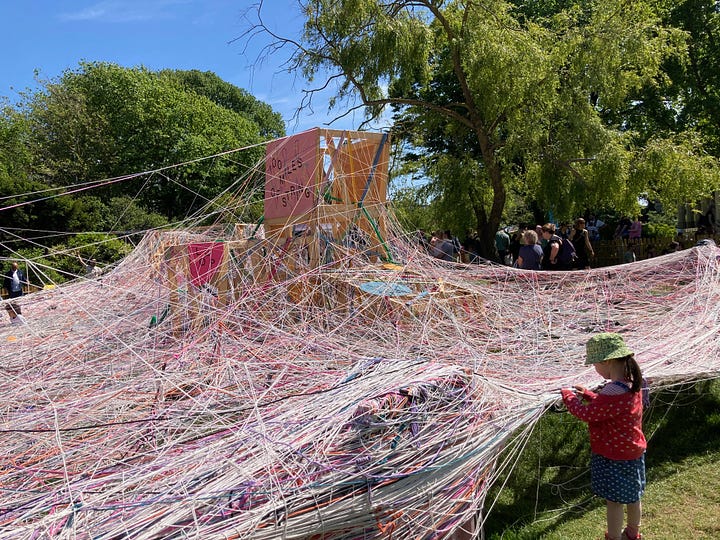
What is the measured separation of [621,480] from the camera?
2.68m

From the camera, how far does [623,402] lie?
266 cm

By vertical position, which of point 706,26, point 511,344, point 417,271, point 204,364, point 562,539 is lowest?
point 562,539

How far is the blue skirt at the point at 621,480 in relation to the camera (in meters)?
2.67

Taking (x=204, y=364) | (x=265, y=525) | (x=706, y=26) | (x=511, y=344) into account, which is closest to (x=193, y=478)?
(x=265, y=525)

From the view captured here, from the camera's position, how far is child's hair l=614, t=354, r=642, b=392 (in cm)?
268

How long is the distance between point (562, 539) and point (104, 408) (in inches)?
106

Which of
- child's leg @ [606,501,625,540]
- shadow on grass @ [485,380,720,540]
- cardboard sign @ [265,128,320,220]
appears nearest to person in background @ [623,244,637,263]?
shadow on grass @ [485,380,720,540]

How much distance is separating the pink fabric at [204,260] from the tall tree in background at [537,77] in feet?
24.6

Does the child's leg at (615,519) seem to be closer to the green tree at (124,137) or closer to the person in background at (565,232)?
the person in background at (565,232)

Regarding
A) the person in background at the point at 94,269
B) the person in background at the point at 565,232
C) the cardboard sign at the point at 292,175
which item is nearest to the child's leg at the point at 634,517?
the person in background at the point at 94,269

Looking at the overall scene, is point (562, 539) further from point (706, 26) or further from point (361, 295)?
point (706, 26)

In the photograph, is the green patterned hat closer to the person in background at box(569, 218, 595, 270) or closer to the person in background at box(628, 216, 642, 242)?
the person in background at box(569, 218, 595, 270)

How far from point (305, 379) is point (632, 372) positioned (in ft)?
5.91

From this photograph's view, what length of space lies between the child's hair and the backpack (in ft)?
18.6
